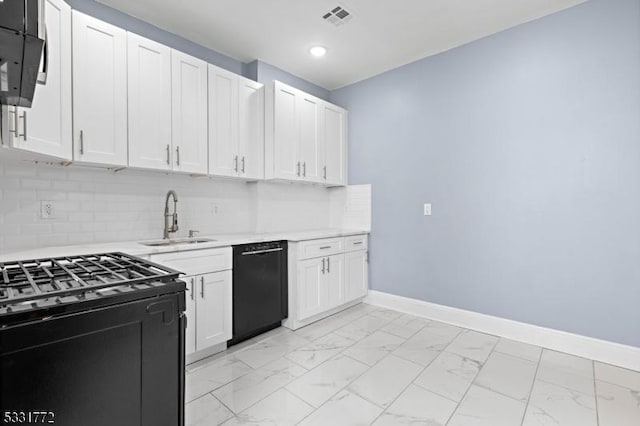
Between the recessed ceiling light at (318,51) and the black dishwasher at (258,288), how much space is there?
2027mm

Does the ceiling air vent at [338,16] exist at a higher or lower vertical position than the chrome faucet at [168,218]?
higher

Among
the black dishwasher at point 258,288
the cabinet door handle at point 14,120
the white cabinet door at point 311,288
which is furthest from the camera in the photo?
the white cabinet door at point 311,288

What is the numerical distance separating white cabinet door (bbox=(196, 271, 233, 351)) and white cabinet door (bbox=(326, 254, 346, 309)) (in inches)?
44.6

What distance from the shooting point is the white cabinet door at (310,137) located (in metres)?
3.51

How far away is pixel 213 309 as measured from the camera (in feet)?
7.88

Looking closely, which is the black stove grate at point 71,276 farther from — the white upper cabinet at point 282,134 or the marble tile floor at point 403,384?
the white upper cabinet at point 282,134

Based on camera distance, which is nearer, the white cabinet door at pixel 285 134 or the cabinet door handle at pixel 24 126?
the cabinet door handle at pixel 24 126

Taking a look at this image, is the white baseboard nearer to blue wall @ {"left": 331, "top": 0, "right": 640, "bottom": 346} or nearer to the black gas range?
blue wall @ {"left": 331, "top": 0, "right": 640, "bottom": 346}

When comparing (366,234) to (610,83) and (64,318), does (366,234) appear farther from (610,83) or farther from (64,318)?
(64,318)

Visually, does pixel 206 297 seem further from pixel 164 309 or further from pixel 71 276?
pixel 164 309

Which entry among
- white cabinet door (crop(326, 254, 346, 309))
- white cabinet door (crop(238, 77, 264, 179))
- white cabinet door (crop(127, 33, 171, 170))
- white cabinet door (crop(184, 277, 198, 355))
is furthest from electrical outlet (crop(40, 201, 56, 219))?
white cabinet door (crop(326, 254, 346, 309))

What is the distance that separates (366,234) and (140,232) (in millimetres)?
2463

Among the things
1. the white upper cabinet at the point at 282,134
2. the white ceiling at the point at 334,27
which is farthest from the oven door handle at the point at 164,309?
the white ceiling at the point at 334,27

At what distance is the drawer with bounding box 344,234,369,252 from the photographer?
354 cm
